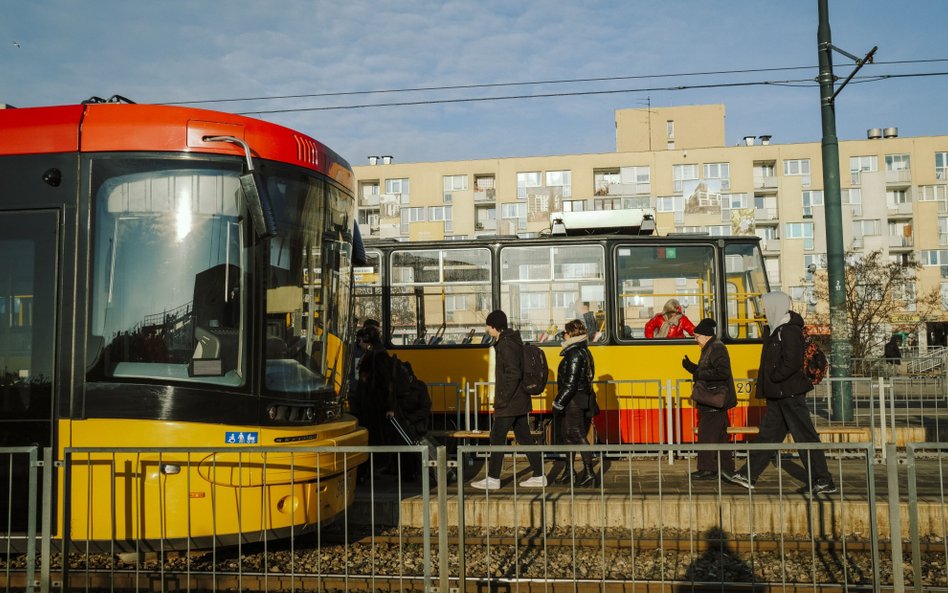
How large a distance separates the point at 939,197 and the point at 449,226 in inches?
1288

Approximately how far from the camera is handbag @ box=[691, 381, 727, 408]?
8992 millimetres

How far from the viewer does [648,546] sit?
721cm

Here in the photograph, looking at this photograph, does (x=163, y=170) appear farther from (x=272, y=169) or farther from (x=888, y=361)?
(x=888, y=361)

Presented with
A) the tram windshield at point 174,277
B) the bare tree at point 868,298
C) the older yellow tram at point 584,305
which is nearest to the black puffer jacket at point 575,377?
the older yellow tram at point 584,305

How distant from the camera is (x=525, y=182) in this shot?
58.8 meters

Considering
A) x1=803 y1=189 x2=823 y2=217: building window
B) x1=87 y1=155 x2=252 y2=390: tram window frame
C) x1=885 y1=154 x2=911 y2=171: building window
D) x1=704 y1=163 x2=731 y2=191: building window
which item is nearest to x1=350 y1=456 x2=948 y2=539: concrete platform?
x1=87 y1=155 x2=252 y2=390: tram window frame

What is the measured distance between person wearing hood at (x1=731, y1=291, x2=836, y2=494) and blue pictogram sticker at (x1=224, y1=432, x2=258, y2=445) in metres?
4.73

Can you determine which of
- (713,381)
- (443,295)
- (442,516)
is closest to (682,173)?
(443,295)

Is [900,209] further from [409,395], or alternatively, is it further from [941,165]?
[409,395]

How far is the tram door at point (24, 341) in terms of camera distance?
5.87m

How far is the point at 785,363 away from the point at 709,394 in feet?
3.25

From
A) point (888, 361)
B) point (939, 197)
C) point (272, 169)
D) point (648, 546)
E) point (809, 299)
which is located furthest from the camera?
point (939, 197)

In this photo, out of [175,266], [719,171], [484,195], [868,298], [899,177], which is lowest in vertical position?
[175,266]

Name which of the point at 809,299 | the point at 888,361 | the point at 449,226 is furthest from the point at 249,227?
the point at 449,226
